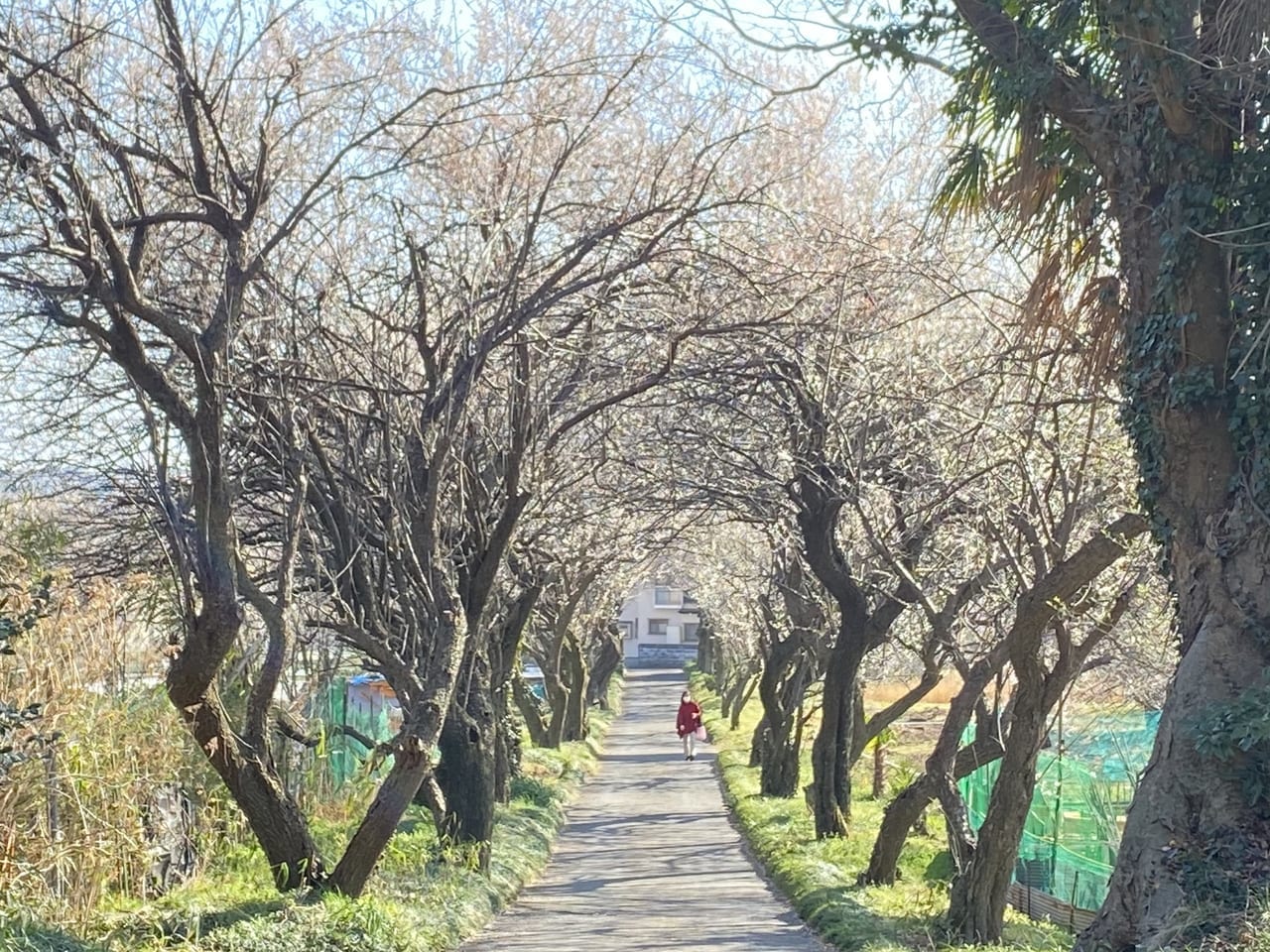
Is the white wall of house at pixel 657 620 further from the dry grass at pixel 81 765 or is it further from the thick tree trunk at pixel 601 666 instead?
the dry grass at pixel 81 765

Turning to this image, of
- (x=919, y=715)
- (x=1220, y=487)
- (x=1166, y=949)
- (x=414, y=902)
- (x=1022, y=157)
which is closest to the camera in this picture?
(x=1166, y=949)

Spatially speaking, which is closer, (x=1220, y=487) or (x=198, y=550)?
(x=1220, y=487)

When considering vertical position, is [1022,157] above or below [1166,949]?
above

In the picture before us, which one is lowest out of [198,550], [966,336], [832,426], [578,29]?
[198,550]

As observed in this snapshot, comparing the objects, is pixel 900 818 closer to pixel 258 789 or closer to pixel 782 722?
pixel 258 789

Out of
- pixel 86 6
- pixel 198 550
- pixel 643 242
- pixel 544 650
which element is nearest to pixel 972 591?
pixel 643 242

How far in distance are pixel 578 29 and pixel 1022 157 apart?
3.71m

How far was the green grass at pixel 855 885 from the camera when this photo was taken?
518 inches

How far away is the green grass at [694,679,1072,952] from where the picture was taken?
13.2m

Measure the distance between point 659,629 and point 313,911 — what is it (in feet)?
381

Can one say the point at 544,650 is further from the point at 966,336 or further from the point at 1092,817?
the point at 966,336

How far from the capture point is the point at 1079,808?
1847 centimetres

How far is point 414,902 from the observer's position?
1284 cm

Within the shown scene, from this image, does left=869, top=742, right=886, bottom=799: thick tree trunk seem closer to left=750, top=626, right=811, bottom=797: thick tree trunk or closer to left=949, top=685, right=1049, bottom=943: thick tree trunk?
left=750, top=626, right=811, bottom=797: thick tree trunk
